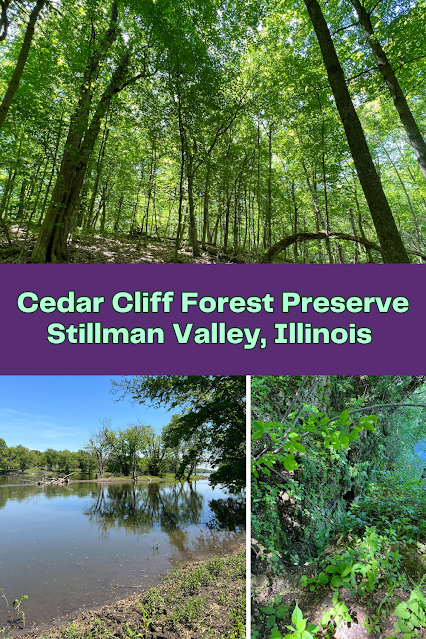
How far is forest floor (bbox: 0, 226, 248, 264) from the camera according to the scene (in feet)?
23.3

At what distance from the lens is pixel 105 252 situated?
8195 millimetres

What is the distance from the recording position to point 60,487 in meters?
2.64

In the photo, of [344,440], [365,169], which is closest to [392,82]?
[365,169]

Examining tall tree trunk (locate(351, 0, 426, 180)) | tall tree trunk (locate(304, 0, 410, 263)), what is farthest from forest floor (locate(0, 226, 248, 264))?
tall tree trunk (locate(351, 0, 426, 180))

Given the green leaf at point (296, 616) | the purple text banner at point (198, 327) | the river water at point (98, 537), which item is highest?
the purple text banner at point (198, 327)

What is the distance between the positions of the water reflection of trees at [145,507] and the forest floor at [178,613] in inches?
13.0

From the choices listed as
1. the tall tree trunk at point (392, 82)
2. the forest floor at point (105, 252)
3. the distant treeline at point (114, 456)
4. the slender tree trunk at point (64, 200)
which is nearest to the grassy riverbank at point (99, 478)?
the distant treeline at point (114, 456)

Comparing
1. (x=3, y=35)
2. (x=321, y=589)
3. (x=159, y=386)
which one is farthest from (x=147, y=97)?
(x=321, y=589)

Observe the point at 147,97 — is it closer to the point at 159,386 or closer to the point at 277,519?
the point at 159,386

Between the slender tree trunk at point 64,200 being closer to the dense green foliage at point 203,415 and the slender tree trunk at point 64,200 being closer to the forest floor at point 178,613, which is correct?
the dense green foliage at point 203,415

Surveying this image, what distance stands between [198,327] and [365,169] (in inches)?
109

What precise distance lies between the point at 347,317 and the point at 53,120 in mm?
6392

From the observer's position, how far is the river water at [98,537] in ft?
7.00

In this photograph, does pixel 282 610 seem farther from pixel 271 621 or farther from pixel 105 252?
pixel 105 252
